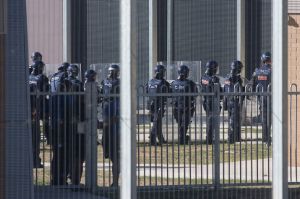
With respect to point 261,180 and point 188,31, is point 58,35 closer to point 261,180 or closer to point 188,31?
point 188,31

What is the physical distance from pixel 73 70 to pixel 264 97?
2.56 metres

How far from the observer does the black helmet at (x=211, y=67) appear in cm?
1269

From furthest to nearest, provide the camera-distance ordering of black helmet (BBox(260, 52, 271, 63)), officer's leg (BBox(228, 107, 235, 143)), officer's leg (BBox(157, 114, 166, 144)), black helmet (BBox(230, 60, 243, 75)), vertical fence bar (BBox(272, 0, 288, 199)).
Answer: black helmet (BBox(230, 60, 243, 75)) → black helmet (BBox(260, 52, 271, 63)) → officer's leg (BBox(228, 107, 235, 143)) → officer's leg (BBox(157, 114, 166, 144)) → vertical fence bar (BBox(272, 0, 288, 199))

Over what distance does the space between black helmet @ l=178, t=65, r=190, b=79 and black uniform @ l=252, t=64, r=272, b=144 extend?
1209 millimetres

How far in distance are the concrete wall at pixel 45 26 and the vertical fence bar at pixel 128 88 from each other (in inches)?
87.6

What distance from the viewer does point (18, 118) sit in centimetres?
934

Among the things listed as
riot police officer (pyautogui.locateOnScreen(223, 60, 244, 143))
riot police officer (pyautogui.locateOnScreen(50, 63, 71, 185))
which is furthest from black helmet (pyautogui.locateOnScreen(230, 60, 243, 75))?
riot police officer (pyautogui.locateOnScreen(50, 63, 71, 185))

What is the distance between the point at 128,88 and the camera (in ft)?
26.4

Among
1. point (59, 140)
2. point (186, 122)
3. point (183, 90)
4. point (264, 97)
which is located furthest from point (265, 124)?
point (59, 140)

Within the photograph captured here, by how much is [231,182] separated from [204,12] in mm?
2259

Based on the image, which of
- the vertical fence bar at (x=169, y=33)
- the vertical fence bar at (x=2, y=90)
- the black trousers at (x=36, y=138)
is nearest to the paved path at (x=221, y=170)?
the black trousers at (x=36, y=138)

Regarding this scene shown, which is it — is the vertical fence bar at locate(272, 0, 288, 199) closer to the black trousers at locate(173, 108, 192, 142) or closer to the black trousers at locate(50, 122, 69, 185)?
the black trousers at locate(173, 108, 192, 142)

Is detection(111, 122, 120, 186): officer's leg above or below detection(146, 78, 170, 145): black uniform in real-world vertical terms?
below

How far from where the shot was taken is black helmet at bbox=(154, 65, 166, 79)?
549 inches
